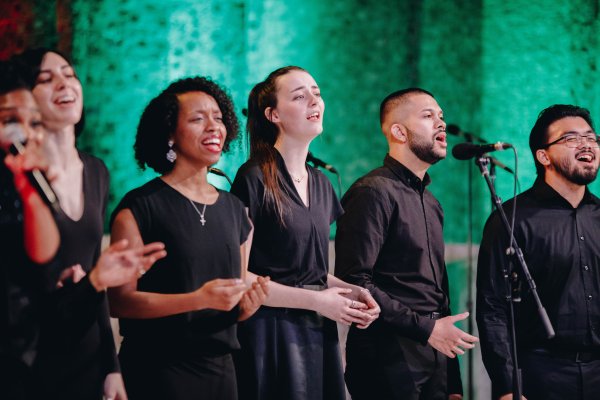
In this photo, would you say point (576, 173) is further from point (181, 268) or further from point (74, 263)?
point (74, 263)

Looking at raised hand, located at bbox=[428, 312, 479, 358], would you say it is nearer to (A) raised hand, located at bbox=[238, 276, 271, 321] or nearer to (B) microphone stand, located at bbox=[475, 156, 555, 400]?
(B) microphone stand, located at bbox=[475, 156, 555, 400]

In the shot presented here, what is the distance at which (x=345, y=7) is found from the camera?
529 cm

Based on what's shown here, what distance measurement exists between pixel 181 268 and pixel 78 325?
461 millimetres

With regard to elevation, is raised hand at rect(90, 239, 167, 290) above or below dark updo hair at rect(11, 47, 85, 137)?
below

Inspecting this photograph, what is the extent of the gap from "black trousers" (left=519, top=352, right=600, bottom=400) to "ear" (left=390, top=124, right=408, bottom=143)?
1.24m

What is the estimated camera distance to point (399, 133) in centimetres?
399

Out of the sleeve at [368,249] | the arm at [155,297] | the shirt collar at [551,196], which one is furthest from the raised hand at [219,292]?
the shirt collar at [551,196]

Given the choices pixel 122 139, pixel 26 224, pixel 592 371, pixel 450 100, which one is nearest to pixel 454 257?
pixel 450 100

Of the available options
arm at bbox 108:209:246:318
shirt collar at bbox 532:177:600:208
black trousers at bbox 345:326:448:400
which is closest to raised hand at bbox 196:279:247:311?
arm at bbox 108:209:246:318

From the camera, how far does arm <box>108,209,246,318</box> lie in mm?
2559

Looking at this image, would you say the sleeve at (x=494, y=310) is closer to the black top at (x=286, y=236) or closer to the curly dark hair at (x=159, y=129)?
the black top at (x=286, y=236)

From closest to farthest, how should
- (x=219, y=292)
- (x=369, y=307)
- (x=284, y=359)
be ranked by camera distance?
(x=219, y=292) < (x=284, y=359) < (x=369, y=307)

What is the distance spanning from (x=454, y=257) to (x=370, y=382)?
2.09 metres

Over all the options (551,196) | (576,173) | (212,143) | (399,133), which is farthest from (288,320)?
(576,173)
